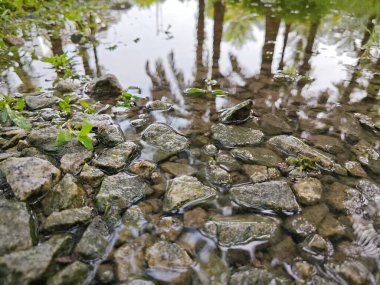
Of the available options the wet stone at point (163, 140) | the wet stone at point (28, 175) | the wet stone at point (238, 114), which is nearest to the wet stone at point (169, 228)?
the wet stone at point (163, 140)

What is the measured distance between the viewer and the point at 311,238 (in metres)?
1.98

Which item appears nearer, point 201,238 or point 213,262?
point 213,262

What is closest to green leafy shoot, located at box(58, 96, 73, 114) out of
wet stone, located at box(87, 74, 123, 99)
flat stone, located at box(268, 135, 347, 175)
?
wet stone, located at box(87, 74, 123, 99)

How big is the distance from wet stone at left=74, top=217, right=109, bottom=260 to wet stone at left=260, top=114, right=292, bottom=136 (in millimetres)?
1957

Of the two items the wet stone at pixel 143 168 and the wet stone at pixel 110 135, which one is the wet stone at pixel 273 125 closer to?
the wet stone at pixel 143 168

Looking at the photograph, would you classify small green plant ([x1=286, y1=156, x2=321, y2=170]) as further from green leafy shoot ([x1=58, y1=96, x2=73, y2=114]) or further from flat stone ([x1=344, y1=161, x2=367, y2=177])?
green leafy shoot ([x1=58, y1=96, x2=73, y2=114])

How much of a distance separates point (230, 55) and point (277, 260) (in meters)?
4.51

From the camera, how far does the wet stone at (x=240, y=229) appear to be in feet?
6.48

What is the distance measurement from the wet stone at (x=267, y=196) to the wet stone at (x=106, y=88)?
2198 millimetres

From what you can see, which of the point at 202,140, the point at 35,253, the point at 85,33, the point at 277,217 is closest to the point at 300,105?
the point at 202,140

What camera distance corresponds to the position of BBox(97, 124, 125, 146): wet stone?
283 cm

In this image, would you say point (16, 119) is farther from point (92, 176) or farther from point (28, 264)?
point (28, 264)

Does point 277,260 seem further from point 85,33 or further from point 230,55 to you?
point 85,33

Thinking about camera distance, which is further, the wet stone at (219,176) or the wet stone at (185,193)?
the wet stone at (219,176)
